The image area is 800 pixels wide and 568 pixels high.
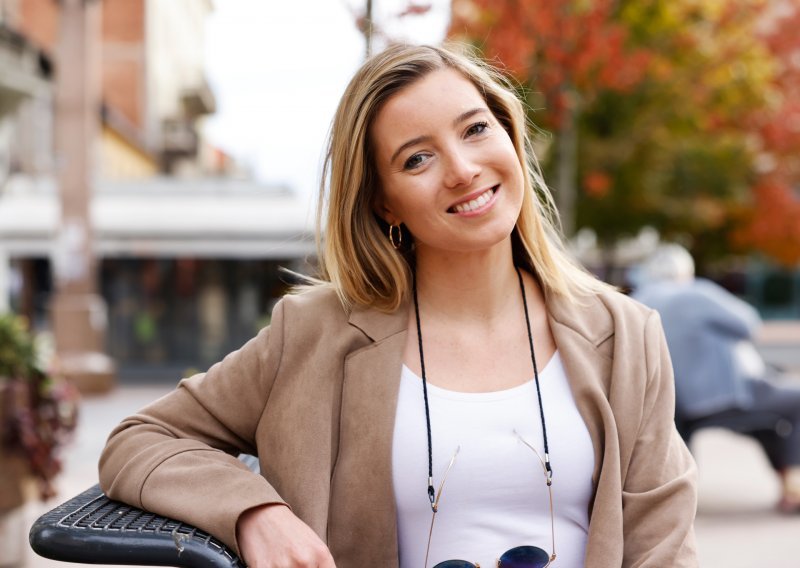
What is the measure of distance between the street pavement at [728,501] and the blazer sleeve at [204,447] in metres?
3.36

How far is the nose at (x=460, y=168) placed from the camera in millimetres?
1967

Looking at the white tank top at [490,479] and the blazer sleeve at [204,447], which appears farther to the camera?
the white tank top at [490,479]

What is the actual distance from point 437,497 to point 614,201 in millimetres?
15806

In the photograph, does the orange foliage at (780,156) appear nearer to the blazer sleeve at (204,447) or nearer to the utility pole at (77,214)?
the utility pole at (77,214)

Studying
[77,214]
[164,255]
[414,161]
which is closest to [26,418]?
[414,161]

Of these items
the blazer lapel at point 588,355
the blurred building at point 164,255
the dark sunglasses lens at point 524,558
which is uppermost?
the blazer lapel at point 588,355

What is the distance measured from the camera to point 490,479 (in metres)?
1.98

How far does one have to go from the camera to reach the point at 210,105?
36969mm

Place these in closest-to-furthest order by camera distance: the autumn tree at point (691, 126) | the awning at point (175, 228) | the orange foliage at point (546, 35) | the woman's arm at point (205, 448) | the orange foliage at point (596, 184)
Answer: the woman's arm at point (205, 448)
the orange foliage at point (546, 35)
the autumn tree at point (691, 126)
the orange foliage at point (596, 184)
the awning at point (175, 228)

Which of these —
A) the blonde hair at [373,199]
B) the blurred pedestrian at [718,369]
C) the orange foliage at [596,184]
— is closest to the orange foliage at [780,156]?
the orange foliage at [596,184]

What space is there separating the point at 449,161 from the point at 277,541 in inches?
32.1

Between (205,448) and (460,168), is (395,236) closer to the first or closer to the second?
(460,168)

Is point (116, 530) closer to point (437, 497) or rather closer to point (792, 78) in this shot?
point (437, 497)

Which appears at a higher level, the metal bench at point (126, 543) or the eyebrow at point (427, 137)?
the eyebrow at point (427, 137)
